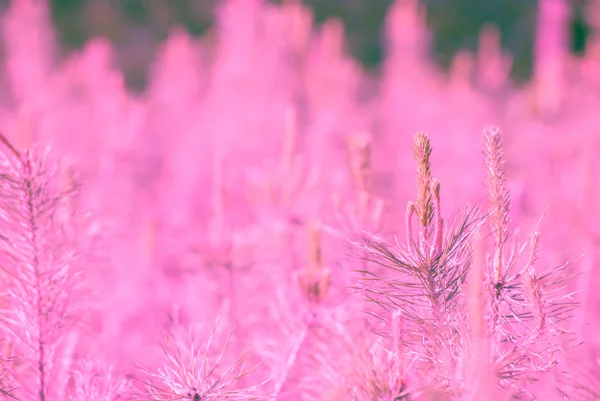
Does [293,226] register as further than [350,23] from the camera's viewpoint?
No

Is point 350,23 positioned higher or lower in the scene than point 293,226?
higher

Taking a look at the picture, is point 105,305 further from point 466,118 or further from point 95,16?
point 95,16

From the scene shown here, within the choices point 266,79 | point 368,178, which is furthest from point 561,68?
point 368,178

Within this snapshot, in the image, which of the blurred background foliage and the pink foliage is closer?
the pink foliage

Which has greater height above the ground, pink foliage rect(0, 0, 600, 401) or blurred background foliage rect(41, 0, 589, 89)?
blurred background foliage rect(41, 0, 589, 89)
